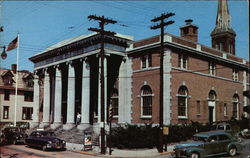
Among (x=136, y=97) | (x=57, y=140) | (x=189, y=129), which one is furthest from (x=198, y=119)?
(x=57, y=140)

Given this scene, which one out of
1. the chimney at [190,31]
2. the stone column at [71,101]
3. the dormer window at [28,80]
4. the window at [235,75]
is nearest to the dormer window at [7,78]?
the dormer window at [28,80]

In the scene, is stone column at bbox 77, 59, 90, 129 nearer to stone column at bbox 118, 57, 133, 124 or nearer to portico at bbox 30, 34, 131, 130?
portico at bbox 30, 34, 131, 130

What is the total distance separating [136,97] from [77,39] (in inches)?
412

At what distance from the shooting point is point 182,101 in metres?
32.4

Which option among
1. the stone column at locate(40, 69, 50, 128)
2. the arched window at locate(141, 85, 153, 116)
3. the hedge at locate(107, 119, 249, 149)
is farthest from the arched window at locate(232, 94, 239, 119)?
the stone column at locate(40, 69, 50, 128)

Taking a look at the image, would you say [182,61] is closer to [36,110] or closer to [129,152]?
[129,152]

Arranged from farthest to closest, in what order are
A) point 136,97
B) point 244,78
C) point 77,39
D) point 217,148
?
point 244,78, point 77,39, point 136,97, point 217,148

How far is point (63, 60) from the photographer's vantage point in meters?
39.2

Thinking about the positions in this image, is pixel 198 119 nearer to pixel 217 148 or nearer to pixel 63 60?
pixel 217 148

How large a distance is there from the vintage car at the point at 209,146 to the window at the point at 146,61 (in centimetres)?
1496

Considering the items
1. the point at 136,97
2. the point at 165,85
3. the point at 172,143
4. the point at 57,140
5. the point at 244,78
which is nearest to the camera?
the point at 57,140

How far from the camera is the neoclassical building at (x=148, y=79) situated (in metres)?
31.9

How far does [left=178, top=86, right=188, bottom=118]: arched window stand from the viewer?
105ft

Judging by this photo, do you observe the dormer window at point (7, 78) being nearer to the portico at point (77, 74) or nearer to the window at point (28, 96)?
the portico at point (77, 74)
